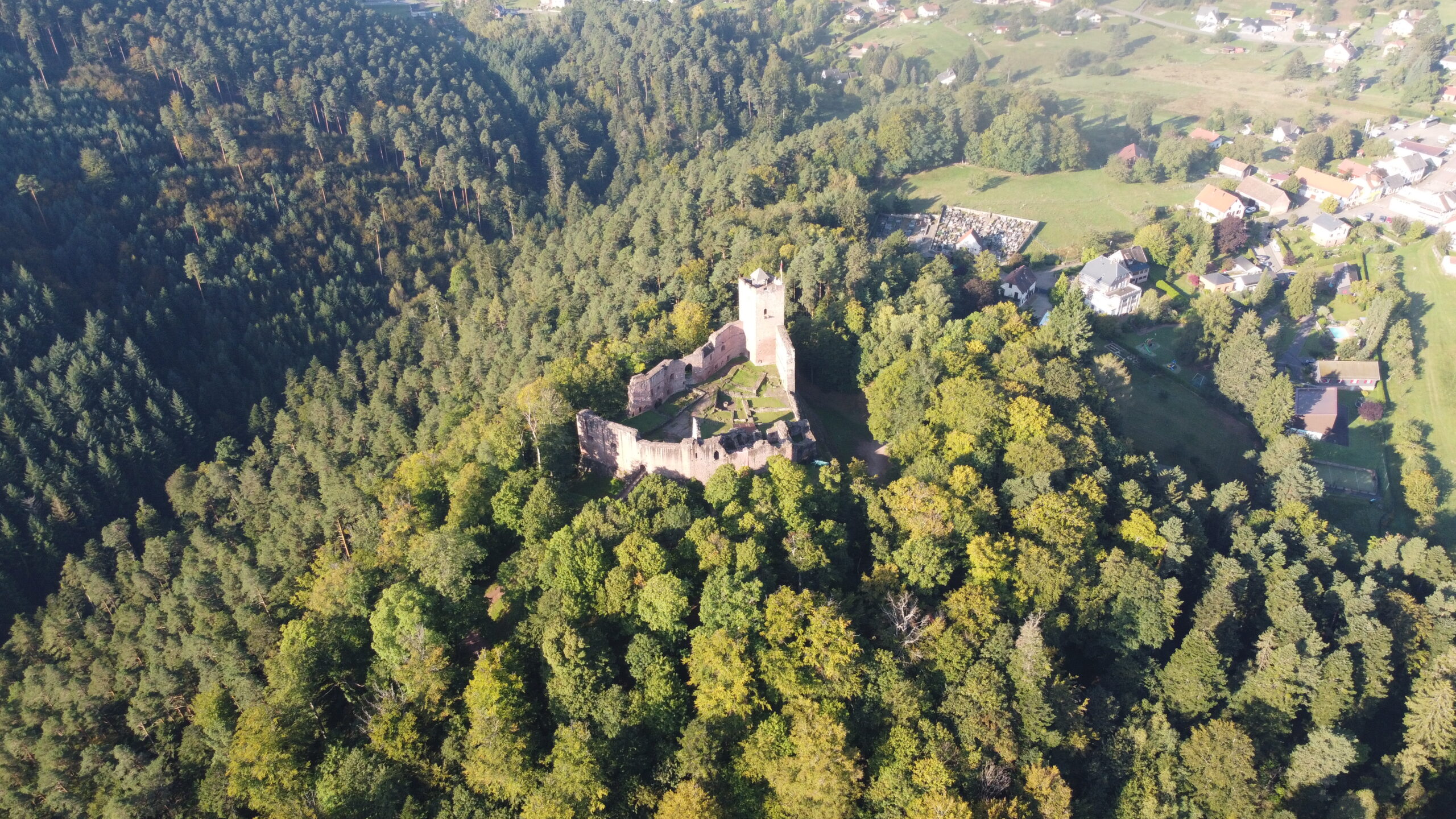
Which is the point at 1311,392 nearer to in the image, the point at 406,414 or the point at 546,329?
the point at 546,329

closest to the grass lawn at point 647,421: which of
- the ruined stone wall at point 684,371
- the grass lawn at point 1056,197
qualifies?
the ruined stone wall at point 684,371

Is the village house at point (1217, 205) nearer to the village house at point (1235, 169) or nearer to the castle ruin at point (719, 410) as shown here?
the village house at point (1235, 169)

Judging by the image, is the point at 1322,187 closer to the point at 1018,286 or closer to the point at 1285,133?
the point at 1285,133

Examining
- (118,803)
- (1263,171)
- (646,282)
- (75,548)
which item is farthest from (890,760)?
(1263,171)

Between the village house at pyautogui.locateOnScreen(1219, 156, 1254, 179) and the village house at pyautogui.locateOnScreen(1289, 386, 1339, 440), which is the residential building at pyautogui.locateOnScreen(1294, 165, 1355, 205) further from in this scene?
the village house at pyautogui.locateOnScreen(1289, 386, 1339, 440)

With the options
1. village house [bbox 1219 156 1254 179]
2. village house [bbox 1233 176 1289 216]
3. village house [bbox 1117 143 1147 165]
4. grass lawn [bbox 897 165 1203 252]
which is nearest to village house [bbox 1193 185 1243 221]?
grass lawn [bbox 897 165 1203 252]
